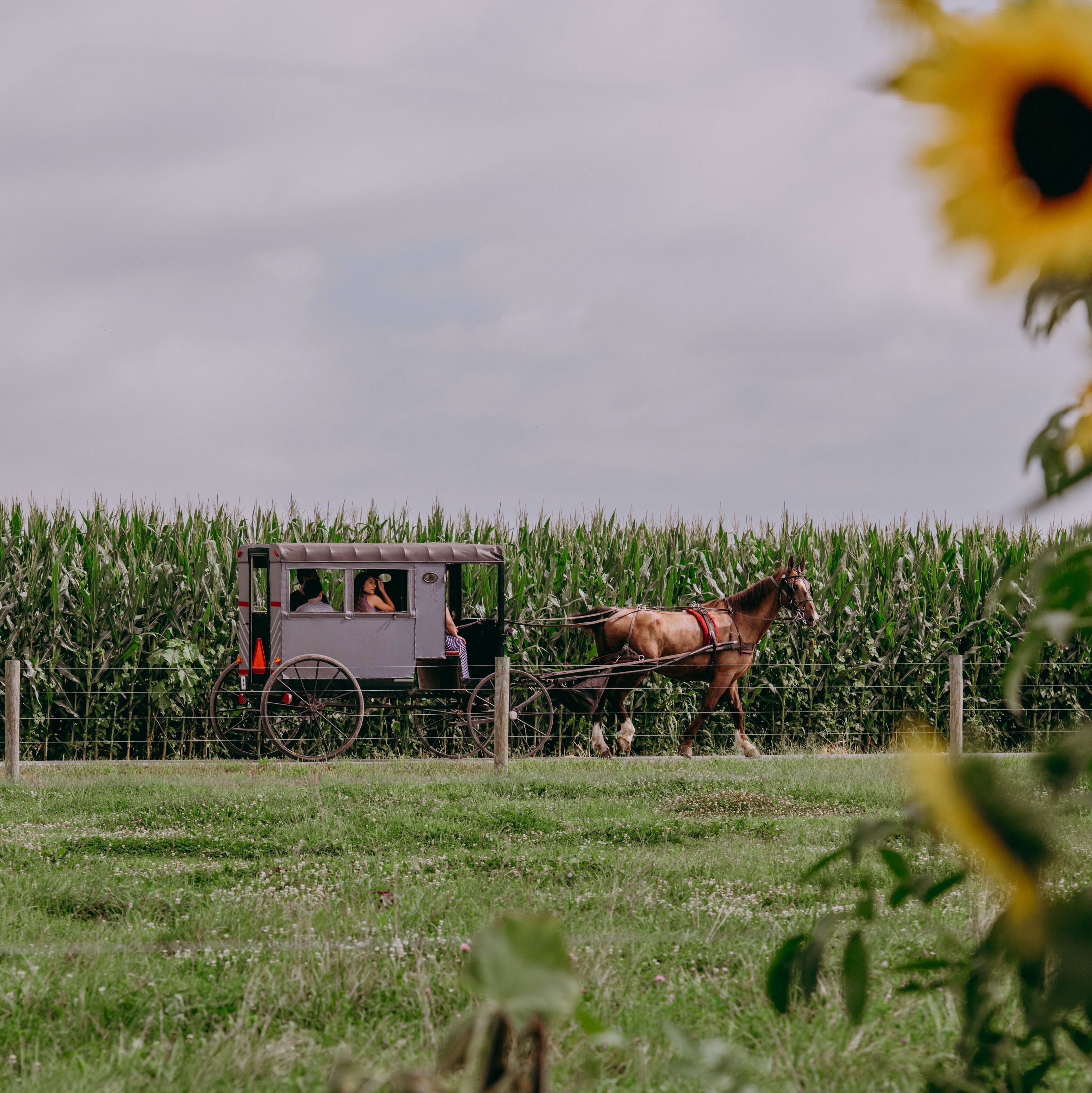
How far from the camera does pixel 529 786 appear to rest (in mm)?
8555

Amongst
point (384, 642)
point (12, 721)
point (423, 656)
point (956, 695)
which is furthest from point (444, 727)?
point (956, 695)

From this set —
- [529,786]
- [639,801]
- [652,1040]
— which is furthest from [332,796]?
[652,1040]

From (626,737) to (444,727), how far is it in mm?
2001

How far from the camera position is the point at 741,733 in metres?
12.5

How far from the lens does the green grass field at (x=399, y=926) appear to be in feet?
8.48

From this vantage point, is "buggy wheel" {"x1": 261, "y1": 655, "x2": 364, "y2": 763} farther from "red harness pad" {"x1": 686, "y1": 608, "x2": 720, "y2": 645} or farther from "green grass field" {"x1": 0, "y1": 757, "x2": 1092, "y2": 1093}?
"red harness pad" {"x1": 686, "y1": 608, "x2": 720, "y2": 645}

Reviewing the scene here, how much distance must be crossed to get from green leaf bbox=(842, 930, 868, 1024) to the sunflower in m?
0.61

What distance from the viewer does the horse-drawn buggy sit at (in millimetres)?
11570

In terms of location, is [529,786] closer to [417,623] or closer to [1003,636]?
[417,623]

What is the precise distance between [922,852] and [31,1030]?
168 inches

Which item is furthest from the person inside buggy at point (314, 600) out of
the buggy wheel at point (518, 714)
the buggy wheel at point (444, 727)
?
the buggy wheel at point (518, 714)

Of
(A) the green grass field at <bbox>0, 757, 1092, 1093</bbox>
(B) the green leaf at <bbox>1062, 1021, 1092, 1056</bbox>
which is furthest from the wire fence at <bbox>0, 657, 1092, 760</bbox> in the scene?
(B) the green leaf at <bbox>1062, 1021, 1092, 1056</bbox>

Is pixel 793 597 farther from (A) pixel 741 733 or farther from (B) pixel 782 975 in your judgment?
(B) pixel 782 975

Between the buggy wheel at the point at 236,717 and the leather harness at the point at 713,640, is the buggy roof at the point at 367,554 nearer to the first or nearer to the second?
the buggy wheel at the point at 236,717
